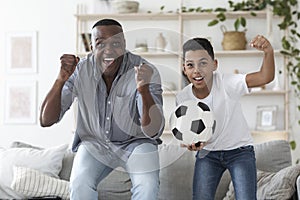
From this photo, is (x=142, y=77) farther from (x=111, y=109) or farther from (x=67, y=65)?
(x=67, y=65)

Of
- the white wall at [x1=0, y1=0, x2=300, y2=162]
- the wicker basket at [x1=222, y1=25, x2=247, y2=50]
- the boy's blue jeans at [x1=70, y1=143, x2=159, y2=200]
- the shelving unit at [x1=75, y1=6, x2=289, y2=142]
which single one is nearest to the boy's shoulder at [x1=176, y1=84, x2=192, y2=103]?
the boy's blue jeans at [x1=70, y1=143, x2=159, y2=200]

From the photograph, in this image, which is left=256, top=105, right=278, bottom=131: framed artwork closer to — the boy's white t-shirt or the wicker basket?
the wicker basket

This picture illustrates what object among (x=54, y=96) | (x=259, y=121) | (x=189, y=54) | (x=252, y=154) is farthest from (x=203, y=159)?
(x=259, y=121)

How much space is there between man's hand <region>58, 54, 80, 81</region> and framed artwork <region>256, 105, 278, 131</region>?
290 cm

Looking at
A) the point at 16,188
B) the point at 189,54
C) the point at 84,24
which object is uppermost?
the point at 84,24

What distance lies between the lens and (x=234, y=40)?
204 inches

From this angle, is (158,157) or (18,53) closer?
(158,157)

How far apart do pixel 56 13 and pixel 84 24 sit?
279mm

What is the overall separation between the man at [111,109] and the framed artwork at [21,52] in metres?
2.84

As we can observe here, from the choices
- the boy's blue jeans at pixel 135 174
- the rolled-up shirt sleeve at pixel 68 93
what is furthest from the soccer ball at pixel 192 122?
the rolled-up shirt sleeve at pixel 68 93

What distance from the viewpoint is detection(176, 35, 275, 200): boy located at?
2691mm

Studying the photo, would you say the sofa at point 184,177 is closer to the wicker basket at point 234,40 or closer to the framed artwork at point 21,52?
the wicker basket at point 234,40

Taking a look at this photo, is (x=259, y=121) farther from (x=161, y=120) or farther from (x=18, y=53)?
(x=161, y=120)

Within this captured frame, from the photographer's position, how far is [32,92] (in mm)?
5473
